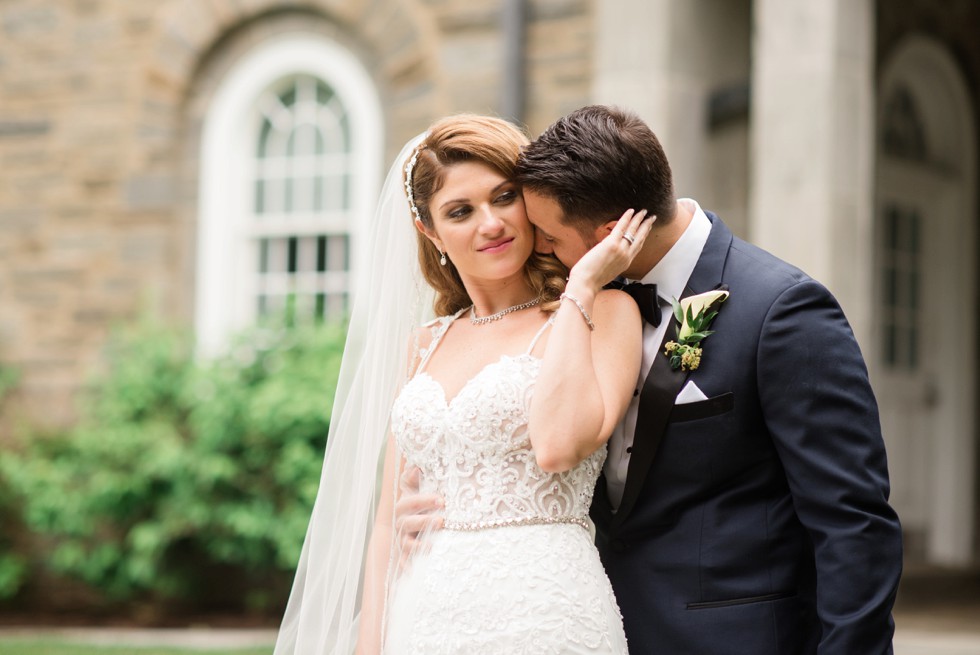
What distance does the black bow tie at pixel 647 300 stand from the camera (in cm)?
279

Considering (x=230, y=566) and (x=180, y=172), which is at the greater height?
(x=180, y=172)

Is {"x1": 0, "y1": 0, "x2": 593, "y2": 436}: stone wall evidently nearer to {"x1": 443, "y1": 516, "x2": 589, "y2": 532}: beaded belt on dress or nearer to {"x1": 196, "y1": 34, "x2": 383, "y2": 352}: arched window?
{"x1": 196, "y1": 34, "x2": 383, "y2": 352}: arched window

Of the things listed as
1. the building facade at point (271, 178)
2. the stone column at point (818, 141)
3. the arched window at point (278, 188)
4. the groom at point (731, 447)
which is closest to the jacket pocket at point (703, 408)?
the groom at point (731, 447)

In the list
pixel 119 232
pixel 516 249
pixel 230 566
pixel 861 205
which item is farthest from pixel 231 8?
pixel 516 249

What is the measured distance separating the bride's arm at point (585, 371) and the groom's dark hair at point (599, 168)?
2.3 inches

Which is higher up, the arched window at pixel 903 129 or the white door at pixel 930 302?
the arched window at pixel 903 129

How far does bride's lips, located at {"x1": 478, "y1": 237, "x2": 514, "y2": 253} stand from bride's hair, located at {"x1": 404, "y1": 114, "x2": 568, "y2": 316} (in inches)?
4.9

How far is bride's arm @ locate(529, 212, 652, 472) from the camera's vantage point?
2621 mm

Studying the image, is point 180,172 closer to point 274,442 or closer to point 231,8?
point 231,8

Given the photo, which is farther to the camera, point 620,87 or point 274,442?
point 274,442

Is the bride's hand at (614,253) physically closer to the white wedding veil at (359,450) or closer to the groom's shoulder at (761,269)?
the groom's shoulder at (761,269)

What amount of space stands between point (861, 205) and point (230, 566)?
15.5ft

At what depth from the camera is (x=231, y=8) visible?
876 centimetres

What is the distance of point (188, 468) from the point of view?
25.4 ft
